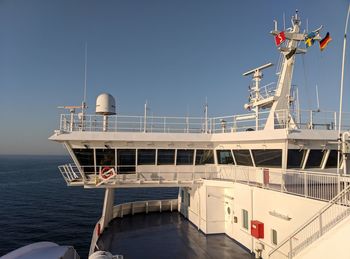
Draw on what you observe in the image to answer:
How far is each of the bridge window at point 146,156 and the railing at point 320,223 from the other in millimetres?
9961

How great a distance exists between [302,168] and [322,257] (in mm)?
8304

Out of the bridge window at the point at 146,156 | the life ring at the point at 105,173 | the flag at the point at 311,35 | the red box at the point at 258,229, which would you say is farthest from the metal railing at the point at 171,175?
the flag at the point at 311,35

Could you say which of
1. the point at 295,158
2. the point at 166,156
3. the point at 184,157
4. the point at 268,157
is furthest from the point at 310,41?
the point at 166,156

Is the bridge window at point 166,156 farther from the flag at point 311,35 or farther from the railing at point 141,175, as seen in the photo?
the flag at point 311,35

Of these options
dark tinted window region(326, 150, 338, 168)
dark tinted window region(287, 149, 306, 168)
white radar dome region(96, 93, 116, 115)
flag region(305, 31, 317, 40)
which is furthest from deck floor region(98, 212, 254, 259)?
flag region(305, 31, 317, 40)

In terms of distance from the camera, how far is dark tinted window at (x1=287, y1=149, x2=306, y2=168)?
15.4m

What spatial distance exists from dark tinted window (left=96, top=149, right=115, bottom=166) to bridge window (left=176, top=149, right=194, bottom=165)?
4.52m

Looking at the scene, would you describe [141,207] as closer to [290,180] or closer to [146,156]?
[146,156]

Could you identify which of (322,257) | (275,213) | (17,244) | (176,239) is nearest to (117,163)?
(176,239)

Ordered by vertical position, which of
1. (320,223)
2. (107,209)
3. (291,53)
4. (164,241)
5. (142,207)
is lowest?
(164,241)

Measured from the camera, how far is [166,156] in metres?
19.9

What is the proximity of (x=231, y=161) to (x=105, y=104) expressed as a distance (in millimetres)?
9620

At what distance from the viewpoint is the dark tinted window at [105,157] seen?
1875 centimetres

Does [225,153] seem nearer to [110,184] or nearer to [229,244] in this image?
[229,244]
